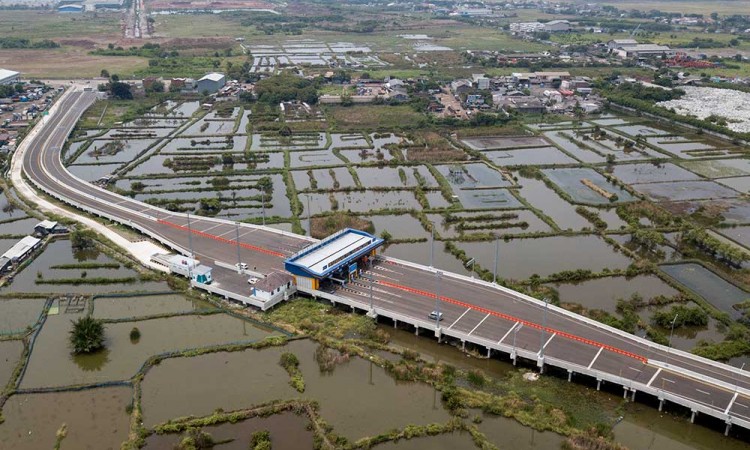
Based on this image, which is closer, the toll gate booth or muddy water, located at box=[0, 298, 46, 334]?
muddy water, located at box=[0, 298, 46, 334]

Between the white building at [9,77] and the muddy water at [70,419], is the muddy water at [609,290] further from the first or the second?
the white building at [9,77]

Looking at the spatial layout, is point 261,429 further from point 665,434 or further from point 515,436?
point 665,434

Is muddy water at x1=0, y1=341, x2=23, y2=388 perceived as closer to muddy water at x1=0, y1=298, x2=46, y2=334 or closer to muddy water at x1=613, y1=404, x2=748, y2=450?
muddy water at x1=0, y1=298, x2=46, y2=334

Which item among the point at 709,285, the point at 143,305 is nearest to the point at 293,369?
the point at 143,305

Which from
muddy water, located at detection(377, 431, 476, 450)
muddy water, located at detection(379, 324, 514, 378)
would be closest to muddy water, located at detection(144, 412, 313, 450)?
muddy water, located at detection(377, 431, 476, 450)

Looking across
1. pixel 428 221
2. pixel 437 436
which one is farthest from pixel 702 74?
pixel 437 436

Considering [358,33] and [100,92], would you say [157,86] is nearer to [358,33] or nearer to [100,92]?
[100,92]
